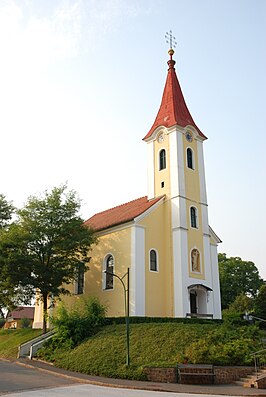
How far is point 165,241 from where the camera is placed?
33062 mm

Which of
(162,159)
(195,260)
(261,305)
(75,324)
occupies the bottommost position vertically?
(75,324)

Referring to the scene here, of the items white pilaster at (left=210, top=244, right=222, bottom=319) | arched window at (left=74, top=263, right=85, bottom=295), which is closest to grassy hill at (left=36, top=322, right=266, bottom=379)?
white pilaster at (left=210, top=244, right=222, bottom=319)

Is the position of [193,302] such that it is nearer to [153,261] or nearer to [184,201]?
[153,261]

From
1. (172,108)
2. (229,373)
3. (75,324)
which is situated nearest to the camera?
(229,373)

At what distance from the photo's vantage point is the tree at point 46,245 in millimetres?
29156

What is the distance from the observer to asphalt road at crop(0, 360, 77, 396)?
16.9 metres

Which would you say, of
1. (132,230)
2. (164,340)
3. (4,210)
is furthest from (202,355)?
(4,210)

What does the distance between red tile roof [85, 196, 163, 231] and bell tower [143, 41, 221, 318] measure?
154cm

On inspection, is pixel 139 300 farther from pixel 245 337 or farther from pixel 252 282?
pixel 252 282

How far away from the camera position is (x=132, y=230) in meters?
31.4

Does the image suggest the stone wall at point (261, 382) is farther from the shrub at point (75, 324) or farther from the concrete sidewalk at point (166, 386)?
the shrub at point (75, 324)

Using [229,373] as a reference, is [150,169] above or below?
above

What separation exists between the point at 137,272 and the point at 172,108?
15409 mm

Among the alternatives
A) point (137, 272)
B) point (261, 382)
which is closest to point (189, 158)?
point (137, 272)
